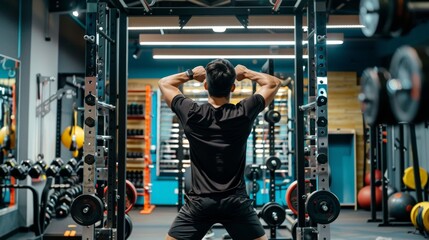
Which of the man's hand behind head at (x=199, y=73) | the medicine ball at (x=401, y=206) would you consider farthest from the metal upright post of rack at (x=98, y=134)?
the medicine ball at (x=401, y=206)

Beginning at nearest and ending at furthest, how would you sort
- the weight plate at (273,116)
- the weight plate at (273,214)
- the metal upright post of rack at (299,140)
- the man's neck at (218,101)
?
the man's neck at (218,101), the metal upright post of rack at (299,140), the weight plate at (273,214), the weight plate at (273,116)

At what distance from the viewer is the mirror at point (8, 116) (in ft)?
20.5

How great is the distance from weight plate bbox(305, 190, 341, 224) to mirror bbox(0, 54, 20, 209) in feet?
14.1

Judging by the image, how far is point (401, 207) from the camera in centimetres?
744

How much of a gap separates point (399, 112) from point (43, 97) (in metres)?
6.92

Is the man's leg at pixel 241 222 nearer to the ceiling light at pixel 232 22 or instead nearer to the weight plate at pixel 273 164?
the ceiling light at pixel 232 22

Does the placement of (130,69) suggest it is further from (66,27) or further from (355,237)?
(355,237)

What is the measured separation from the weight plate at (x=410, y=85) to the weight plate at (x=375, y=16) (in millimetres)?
205

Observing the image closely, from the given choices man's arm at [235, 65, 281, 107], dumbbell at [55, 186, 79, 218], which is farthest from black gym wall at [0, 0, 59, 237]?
man's arm at [235, 65, 281, 107]

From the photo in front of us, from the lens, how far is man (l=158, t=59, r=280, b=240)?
2.39 metres

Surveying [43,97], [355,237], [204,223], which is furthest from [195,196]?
[43,97]

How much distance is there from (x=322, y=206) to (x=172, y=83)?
1301 millimetres

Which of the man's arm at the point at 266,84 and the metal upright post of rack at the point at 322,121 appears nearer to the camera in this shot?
the man's arm at the point at 266,84

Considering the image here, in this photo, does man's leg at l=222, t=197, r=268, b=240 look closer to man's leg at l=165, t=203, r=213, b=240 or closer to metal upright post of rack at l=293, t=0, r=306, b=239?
man's leg at l=165, t=203, r=213, b=240
